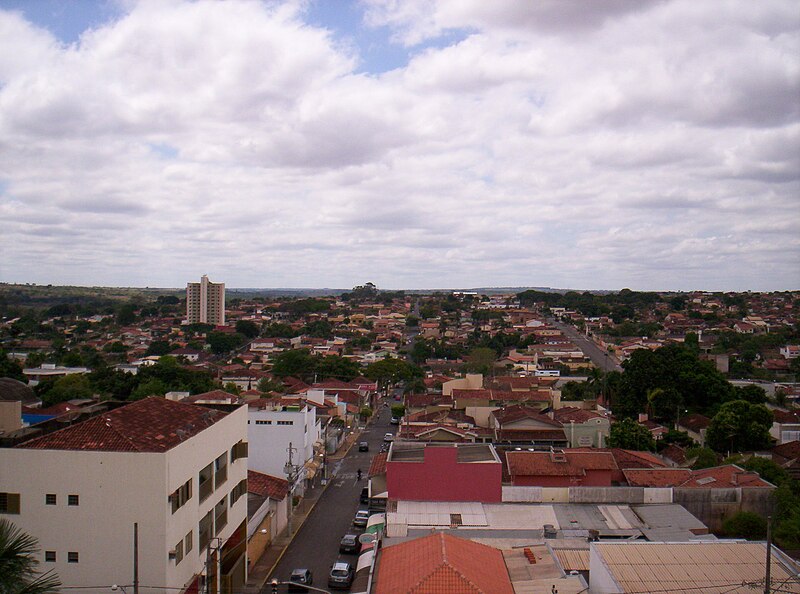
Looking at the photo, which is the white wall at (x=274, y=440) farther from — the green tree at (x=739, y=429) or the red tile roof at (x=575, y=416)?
the green tree at (x=739, y=429)

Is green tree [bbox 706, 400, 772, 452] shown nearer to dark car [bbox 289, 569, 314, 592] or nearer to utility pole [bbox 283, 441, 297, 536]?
utility pole [bbox 283, 441, 297, 536]

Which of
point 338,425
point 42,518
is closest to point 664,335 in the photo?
point 338,425

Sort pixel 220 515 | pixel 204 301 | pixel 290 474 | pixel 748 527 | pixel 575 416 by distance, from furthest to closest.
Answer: pixel 204 301, pixel 575 416, pixel 290 474, pixel 748 527, pixel 220 515

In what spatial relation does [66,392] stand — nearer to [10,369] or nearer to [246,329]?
[10,369]

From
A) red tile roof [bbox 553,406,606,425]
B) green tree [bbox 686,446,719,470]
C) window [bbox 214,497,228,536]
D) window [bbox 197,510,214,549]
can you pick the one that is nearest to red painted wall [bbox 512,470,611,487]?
green tree [bbox 686,446,719,470]

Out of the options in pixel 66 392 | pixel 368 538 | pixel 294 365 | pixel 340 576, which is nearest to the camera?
pixel 340 576

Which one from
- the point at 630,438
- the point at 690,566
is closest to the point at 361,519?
the point at 690,566

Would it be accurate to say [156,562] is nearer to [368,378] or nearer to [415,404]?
[415,404]
